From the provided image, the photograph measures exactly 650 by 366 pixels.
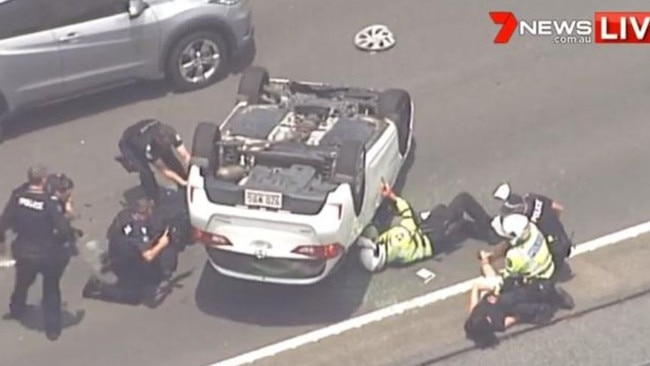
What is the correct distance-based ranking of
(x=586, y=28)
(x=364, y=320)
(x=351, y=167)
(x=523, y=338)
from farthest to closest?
1. (x=586, y=28)
2. (x=364, y=320)
3. (x=351, y=167)
4. (x=523, y=338)

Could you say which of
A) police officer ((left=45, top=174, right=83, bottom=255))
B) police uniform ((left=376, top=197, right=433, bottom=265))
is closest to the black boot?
police officer ((left=45, top=174, right=83, bottom=255))

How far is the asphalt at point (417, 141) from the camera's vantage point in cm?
1414

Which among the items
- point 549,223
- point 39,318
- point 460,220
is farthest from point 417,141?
point 39,318

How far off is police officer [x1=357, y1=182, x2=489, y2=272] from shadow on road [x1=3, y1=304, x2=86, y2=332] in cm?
263

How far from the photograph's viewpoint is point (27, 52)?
1686 cm

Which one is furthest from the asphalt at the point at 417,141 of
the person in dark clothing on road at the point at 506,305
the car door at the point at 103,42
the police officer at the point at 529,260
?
the police officer at the point at 529,260

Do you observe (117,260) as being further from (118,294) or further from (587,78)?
(587,78)

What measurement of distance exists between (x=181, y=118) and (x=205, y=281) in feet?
10.2

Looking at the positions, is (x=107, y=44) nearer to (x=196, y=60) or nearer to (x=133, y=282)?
(x=196, y=60)

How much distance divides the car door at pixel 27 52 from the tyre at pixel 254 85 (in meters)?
2.54

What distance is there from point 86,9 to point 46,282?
13.8ft

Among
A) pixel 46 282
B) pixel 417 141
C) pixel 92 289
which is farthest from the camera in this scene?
pixel 417 141

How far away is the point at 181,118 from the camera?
17.4 metres

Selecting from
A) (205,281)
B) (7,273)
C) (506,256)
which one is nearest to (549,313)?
(506,256)
